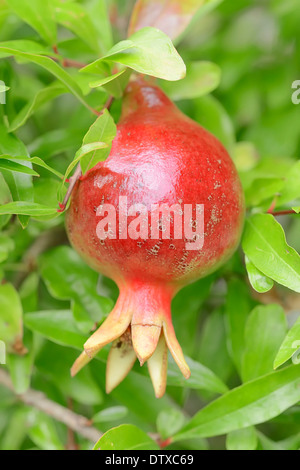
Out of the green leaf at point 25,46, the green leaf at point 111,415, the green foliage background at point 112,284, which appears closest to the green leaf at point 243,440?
the green foliage background at point 112,284

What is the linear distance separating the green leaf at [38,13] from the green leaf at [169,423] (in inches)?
20.3

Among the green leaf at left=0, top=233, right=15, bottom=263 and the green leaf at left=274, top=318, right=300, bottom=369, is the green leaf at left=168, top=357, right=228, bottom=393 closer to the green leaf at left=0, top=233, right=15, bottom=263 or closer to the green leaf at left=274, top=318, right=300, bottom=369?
the green leaf at left=274, top=318, right=300, bottom=369

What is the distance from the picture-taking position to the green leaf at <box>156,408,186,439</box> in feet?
2.48

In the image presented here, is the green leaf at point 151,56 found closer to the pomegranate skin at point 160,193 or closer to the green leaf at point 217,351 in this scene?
the pomegranate skin at point 160,193

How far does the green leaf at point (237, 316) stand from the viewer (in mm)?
818

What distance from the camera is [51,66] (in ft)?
2.12

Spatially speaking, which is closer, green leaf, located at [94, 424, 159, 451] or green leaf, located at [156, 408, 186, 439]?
green leaf, located at [94, 424, 159, 451]

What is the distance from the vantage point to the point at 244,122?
43.5 inches

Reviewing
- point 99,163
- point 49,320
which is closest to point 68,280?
point 49,320

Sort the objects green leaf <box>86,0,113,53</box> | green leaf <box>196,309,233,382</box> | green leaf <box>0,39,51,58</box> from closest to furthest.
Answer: green leaf <box>0,39,51,58</box>, green leaf <box>86,0,113,53</box>, green leaf <box>196,309,233,382</box>

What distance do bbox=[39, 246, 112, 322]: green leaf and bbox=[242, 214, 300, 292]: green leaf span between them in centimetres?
19

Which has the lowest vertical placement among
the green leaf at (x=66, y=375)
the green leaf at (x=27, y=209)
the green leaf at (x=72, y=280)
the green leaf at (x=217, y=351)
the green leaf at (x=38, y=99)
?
the green leaf at (x=217, y=351)

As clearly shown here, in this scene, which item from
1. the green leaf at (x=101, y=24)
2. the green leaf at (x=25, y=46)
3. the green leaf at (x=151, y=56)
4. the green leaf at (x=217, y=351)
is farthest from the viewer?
the green leaf at (x=217, y=351)

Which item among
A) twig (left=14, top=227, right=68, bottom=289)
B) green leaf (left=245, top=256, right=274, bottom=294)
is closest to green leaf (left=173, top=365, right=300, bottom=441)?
green leaf (left=245, top=256, right=274, bottom=294)
